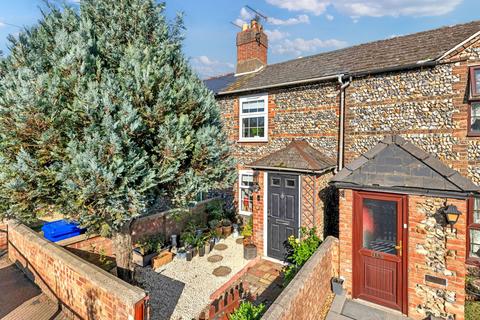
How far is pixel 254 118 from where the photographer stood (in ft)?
34.9

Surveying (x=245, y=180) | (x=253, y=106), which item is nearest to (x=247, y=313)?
(x=245, y=180)

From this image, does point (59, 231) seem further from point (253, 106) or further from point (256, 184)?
point (253, 106)

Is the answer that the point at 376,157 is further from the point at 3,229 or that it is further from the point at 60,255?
the point at 3,229

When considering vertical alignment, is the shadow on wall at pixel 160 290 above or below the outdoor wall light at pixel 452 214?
below

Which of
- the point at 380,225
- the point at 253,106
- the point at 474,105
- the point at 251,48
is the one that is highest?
the point at 251,48

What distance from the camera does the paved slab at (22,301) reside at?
527 centimetres

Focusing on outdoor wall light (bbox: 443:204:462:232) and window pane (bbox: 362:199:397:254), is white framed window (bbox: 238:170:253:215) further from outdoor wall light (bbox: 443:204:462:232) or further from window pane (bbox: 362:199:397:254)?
outdoor wall light (bbox: 443:204:462:232)

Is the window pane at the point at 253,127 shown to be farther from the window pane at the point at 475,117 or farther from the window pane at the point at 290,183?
the window pane at the point at 475,117

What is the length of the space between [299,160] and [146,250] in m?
5.59

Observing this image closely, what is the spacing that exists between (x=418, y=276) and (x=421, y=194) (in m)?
1.83

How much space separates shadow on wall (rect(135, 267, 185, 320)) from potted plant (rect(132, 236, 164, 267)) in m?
0.29

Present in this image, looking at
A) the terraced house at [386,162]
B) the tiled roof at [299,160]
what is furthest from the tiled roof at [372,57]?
the tiled roof at [299,160]

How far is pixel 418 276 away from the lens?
554 centimetres

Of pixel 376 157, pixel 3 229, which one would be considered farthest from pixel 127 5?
pixel 3 229
